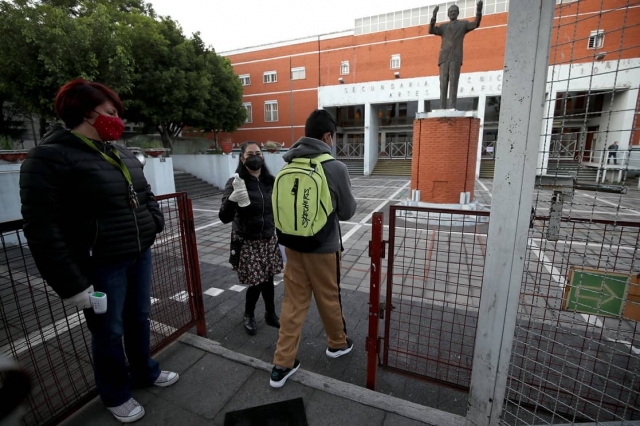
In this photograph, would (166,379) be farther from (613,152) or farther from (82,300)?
(613,152)

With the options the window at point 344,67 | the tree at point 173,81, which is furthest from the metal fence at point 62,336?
the window at point 344,67

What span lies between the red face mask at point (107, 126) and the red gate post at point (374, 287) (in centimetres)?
147

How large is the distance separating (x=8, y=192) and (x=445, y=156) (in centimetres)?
865

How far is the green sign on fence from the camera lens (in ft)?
4.64

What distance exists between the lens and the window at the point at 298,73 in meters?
24.1

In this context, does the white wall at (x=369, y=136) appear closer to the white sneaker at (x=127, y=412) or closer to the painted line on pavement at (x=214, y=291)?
the painted line on pavement at (x=214, y=291)

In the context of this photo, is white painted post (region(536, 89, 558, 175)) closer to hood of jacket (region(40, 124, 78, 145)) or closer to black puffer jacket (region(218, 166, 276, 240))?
black puffer jacket (region(218, 166, 276, 240))

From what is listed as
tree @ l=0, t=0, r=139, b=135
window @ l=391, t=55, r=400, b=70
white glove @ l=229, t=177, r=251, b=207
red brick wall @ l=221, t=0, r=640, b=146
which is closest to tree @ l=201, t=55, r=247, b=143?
red brick wall @ l=221, t=0, r=640, b=146

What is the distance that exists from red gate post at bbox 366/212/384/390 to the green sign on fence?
36.7 inches

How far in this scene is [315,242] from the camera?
1908 millimetres

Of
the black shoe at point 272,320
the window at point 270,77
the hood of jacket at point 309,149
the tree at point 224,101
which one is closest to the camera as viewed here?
the hood of jacket at point 309,149

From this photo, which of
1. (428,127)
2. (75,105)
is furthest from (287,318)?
(428,127)

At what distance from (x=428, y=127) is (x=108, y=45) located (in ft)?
31.4

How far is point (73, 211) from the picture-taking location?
1517 mm
